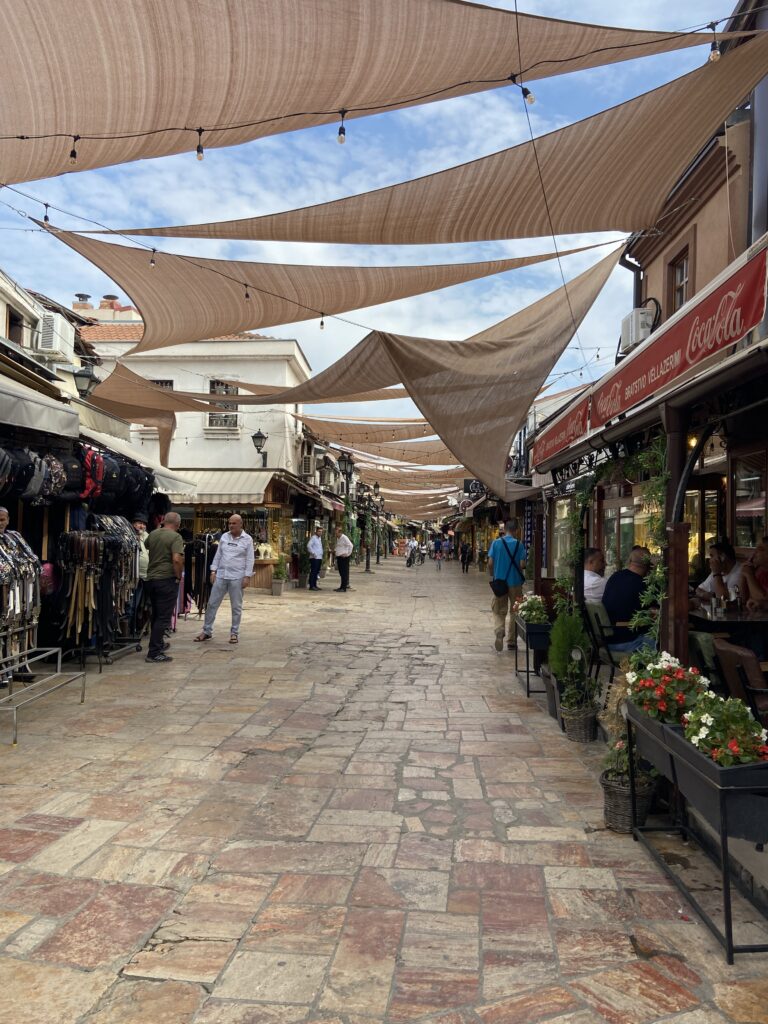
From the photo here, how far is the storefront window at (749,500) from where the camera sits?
6.84 meters

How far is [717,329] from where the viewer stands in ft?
10.8

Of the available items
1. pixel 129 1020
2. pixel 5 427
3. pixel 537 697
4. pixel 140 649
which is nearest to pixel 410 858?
pixel 129 1020

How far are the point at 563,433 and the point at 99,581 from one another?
4.93m

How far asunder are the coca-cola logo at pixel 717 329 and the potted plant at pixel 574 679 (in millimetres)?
2588

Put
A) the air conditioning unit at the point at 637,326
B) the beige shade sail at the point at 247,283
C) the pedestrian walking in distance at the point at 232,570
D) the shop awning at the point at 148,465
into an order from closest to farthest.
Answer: the beige shade sail at the point at 247,283
the shop awning at the point at 148,465
the pedestrian walking in distance at the point at 232,570
the air conditioning unit at the point at 637,326

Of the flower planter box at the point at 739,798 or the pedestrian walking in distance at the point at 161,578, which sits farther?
the pedestrian walking in distance at the point at 161,578

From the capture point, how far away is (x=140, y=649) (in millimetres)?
8812

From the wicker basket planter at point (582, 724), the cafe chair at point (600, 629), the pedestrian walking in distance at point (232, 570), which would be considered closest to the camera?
the wicker basket planter at point (582, 724)

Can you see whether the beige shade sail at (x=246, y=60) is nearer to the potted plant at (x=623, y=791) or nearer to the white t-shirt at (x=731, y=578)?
the potted plant at (x=623, y=791)

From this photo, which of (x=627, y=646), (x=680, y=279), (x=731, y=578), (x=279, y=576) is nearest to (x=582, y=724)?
(x=627, y=646)

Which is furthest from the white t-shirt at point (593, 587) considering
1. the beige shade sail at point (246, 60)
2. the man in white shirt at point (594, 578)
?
the beige shade sail at point (246, 60)

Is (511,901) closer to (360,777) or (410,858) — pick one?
(410,858)

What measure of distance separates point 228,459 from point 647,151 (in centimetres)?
1799

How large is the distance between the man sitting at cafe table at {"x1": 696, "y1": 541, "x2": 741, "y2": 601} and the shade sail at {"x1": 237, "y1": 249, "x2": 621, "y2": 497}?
2159 mm
